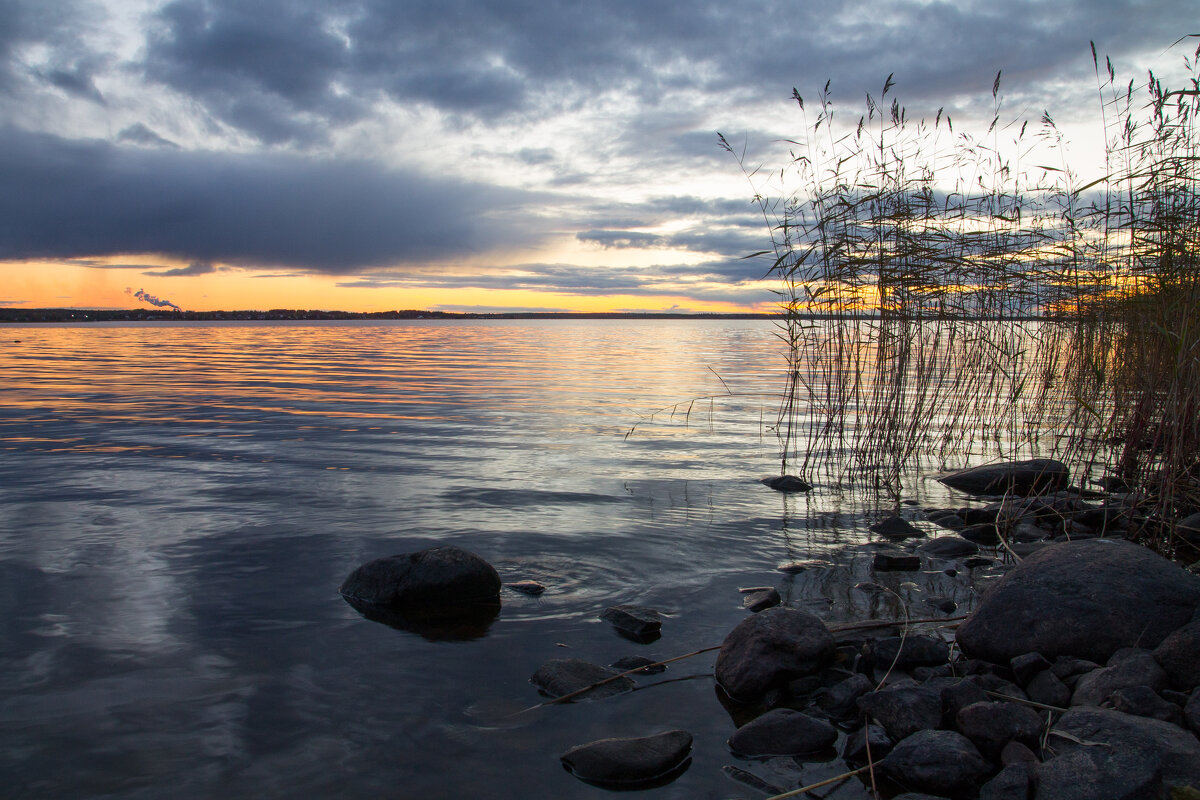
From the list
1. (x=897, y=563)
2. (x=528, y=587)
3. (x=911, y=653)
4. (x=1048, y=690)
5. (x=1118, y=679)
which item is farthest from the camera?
(x=897, y=563)

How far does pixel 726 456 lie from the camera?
10.0m

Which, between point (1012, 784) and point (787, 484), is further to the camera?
point (787, 484)

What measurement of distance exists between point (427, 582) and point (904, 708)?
3.08m

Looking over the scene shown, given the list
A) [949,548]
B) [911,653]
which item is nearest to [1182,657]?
[911,653]

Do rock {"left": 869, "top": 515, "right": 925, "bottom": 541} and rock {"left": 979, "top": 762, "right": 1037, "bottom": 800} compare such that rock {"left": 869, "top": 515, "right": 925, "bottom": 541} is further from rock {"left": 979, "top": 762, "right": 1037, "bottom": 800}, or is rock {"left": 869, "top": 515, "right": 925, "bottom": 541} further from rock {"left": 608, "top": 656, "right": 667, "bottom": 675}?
rock {"left": 979, "top": 762, "right": 1037, "bottom": 800}

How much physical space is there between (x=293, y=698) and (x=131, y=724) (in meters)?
0.71

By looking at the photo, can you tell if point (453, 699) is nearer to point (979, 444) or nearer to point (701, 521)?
point (701, 521)

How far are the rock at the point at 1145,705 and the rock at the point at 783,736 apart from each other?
3.93 feet

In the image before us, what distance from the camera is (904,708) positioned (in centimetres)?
324

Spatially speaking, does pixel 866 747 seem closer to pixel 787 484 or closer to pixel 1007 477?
pixel 787 484

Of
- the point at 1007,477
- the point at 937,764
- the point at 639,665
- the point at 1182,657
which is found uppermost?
the point at 1182,657

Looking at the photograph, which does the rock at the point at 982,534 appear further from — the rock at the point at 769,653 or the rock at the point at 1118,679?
the rock at the point at 769,653

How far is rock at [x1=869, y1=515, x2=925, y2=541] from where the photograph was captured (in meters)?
6.43

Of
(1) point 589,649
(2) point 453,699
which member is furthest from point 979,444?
(2) point 453,699
